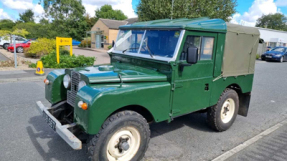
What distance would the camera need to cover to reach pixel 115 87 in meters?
2.96

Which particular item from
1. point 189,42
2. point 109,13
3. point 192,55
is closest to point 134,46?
point 189,42

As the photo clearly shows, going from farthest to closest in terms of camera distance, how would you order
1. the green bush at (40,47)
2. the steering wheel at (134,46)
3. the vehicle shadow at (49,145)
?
the green bush at (40,47) → the steering wheel at (134,46) → the vehicle shadow at (49,145)

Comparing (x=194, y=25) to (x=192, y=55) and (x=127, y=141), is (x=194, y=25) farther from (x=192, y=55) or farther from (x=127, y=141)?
(x=127, y=141)

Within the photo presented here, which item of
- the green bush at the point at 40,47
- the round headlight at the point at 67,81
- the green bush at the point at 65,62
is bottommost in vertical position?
the green bush at the point at 65,62

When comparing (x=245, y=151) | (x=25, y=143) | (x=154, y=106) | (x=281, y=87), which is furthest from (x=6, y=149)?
(x=281, y=87)

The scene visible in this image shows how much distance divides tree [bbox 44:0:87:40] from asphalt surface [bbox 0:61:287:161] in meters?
34.0

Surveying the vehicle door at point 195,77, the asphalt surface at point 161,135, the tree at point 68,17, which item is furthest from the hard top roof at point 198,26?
the tree at point 68,17

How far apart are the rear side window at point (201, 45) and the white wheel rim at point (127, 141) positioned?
4.77ft

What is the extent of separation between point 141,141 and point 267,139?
2851 millimetres

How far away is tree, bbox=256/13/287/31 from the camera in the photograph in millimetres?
73412

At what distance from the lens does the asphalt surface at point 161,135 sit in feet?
11.8

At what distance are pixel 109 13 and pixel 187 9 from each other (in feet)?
187

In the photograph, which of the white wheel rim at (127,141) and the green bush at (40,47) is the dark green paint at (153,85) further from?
the green bush at (40,47)

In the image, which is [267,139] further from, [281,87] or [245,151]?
[281,87]
